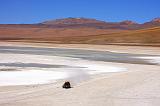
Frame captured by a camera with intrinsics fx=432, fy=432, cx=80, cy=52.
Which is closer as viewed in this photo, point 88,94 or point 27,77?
point 88,94

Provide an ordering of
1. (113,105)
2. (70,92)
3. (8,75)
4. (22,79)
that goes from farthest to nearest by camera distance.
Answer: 1. (8,75)
2. (22,79)
3. (70,92)
4. (113,105)

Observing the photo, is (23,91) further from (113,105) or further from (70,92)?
(113,105)

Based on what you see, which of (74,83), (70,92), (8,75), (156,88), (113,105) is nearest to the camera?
(113,105)

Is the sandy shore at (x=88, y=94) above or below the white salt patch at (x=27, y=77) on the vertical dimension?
below

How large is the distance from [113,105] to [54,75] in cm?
849

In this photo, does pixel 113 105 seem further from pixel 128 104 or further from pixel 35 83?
pixel 35 83

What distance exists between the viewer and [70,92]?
13.4 meters

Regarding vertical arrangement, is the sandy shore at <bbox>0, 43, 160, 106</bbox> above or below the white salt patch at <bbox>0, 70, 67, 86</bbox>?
below

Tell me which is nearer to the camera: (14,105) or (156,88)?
(14,105)

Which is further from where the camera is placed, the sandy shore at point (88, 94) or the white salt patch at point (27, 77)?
the white salt patch at point (27, 77)

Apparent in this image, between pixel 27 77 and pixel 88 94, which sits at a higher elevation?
pixel 27 77

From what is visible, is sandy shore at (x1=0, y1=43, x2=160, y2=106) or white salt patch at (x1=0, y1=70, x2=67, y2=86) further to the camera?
white salt patch at (x1=0, y1=70, x2=67, y2=86)

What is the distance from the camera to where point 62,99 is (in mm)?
11961

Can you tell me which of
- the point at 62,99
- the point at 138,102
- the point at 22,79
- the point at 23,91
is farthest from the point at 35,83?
the point at 138,102
